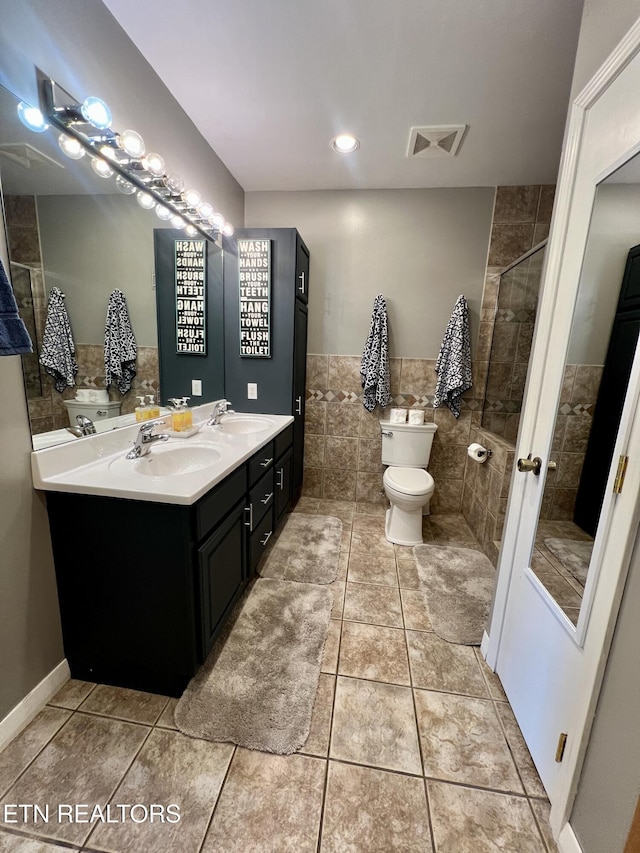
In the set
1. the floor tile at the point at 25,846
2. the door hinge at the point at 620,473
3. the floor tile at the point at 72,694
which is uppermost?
the door hinge at the point at 620,473

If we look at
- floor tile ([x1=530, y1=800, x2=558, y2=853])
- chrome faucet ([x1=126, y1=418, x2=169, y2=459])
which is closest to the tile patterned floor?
A: floor tile ([x1=530, y1=800, x2=558, y2=853])

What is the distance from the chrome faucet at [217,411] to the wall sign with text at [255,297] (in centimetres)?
41

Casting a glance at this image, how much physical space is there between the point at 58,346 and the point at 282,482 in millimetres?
1486

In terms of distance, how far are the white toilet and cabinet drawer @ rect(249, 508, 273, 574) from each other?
35.3 inches

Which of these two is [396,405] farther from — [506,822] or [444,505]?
[506,822]

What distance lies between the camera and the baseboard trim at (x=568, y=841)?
2.88 feet

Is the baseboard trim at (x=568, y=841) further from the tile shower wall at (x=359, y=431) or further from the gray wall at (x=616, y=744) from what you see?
the tile shower wall at (x=359, y=431)

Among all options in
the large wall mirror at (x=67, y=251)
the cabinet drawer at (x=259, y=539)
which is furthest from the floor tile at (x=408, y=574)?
the large wall mirror at (x=67, y=251)

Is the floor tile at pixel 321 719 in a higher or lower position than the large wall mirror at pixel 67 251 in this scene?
lower

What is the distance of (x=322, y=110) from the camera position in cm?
179

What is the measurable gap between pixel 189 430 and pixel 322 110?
6.21ft

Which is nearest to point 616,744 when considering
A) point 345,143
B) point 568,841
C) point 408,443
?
point 568,841

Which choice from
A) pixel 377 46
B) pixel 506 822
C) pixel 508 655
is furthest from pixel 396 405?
pixel 506 822

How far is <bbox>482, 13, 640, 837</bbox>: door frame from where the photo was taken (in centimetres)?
83
